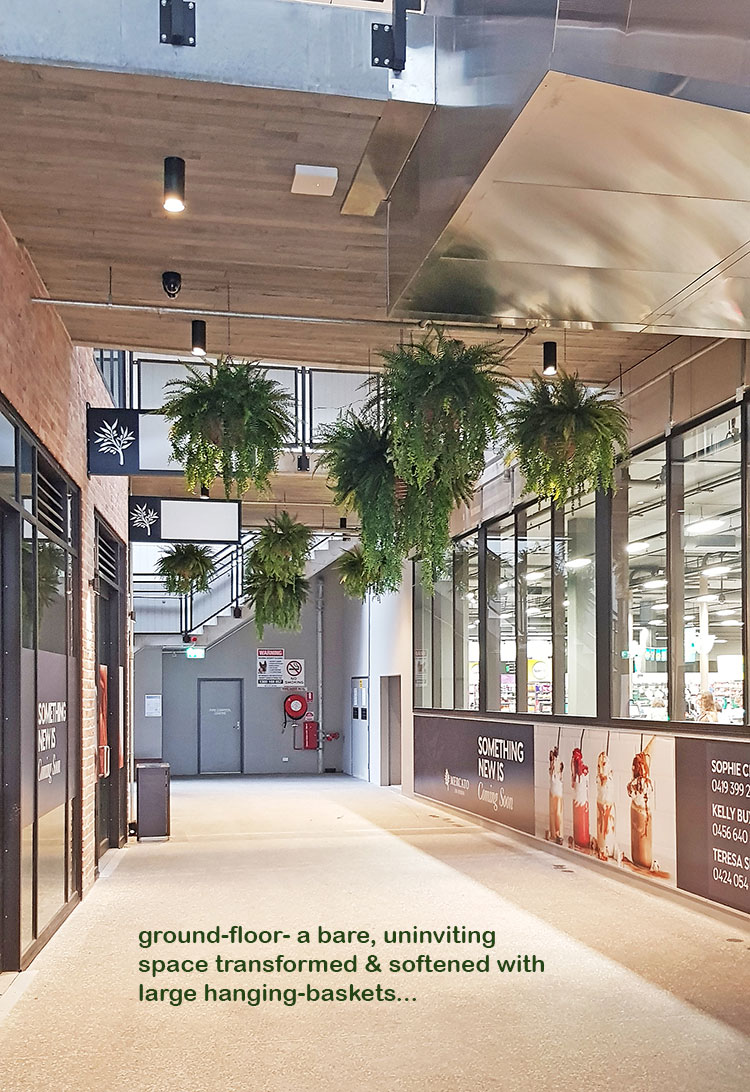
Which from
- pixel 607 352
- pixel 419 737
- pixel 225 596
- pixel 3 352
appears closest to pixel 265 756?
pixel 225 596

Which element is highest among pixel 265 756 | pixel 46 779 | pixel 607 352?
pixel 607 352

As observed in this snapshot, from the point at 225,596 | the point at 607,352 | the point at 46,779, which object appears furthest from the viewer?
the point at 225,596

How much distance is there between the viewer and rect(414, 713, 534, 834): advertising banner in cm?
1129

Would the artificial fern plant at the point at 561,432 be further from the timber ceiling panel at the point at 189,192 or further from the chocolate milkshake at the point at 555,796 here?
the chocolate milkshake at the point at 555,796

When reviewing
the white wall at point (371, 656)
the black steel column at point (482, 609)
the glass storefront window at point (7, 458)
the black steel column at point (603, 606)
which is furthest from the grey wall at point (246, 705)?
the glass storefront window at point (7, 458)

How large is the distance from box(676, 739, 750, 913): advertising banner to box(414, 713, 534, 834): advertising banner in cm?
317

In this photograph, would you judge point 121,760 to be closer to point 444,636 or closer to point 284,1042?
point 444,636

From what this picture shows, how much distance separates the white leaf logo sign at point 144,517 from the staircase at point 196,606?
7.51 m

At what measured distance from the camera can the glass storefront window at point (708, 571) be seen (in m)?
7.68

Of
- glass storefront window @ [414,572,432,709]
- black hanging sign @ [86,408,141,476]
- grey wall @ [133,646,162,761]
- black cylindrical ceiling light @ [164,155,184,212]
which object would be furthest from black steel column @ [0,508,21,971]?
grey wall @ [133,646,162,761]

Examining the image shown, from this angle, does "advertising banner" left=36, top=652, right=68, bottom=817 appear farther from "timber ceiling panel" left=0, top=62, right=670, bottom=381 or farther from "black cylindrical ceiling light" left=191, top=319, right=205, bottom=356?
"timber ceiling panel" left=0, top=62, right=670, bottom=381

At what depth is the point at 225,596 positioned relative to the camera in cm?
1980

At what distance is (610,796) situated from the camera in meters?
9.13

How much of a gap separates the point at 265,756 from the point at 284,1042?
16.9 metres
